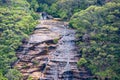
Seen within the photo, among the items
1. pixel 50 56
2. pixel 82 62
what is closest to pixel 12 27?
pixel 50 56

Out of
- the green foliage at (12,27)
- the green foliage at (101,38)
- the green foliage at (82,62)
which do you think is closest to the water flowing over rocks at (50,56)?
the green foliage at (82,62)

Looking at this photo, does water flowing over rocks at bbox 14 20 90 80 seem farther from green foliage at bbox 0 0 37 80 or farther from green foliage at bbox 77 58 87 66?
green foliage at bbox 0 0 37 80

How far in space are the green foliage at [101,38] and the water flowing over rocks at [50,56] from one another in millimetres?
1092

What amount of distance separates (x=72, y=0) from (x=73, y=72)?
10.9 m

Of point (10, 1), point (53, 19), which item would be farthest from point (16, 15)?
point (53, 19)

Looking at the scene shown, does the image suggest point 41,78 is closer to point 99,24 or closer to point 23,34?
point 23,34

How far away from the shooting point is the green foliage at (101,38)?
27.9m

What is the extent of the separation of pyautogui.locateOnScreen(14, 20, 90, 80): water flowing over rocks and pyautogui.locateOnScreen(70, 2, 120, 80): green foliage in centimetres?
109

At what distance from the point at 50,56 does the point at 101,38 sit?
193 inches

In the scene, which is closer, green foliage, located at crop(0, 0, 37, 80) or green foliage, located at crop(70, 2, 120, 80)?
green foliage, located at crop(70, 2, 120, 80)

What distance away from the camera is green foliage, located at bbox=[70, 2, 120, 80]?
27.9m

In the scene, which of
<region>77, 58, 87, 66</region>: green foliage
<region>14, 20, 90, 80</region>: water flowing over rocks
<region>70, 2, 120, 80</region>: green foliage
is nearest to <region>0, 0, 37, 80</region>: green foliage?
<region>14, 20, 90, 80</region>: water flowing over rocks

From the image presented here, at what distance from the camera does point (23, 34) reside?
31.8 meters

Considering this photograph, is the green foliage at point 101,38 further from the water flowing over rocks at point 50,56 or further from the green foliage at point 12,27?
the green foliage at point 12,27
